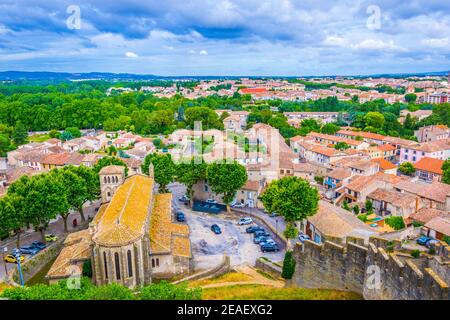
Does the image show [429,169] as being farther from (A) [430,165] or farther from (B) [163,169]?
(B) [163,169]

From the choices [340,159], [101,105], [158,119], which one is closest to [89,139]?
[158,119]

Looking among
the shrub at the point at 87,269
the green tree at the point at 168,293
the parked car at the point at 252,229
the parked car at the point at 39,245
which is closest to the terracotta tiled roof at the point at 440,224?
the parked car at the point at 252,229

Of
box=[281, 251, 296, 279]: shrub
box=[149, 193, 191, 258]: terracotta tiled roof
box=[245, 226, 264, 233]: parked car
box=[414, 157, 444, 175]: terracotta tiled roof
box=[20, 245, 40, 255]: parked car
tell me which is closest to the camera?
box=[281, 251, 296, 279]: shrub

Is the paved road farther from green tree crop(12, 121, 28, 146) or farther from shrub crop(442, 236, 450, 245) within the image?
green tree crop(12, 121, 28, 146)

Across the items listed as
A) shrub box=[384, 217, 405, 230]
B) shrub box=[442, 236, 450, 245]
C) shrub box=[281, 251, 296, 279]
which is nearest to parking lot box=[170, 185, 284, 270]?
shrub box=[281, 251, 296, 279]

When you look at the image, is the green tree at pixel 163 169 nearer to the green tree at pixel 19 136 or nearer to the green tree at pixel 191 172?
the green tree at pixel 191 172

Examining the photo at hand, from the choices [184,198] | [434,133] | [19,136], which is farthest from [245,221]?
[19,136]
